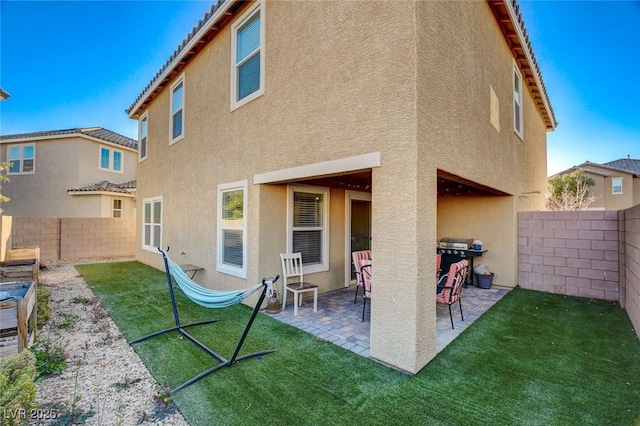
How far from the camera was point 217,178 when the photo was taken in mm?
7504

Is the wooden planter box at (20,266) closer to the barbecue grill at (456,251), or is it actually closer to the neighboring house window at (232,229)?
the neighboring house window at (232,229)

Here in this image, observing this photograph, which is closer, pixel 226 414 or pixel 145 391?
pixel 226 414

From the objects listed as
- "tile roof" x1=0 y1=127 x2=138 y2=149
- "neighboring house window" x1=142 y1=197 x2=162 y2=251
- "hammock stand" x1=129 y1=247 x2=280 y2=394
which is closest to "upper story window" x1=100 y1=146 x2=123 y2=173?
"tile roof" x1=0 y1=127 x2=138 y2=149

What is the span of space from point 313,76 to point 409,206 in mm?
2954

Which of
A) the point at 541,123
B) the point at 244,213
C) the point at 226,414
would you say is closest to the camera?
the point at 226,414

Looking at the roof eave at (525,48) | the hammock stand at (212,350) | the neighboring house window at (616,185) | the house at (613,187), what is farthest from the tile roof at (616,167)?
the hammock stand at (212,350)

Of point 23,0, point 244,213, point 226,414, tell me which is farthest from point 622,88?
point 23,0

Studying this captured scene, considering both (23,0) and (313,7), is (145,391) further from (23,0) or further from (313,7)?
(23,0)

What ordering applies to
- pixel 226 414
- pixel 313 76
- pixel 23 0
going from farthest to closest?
pixel 23 0
pixel 313 76
pixel 226 414

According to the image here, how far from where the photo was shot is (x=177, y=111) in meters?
9.91

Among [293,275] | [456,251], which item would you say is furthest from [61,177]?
[456,251]

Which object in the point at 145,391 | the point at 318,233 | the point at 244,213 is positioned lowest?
the point at 145,391

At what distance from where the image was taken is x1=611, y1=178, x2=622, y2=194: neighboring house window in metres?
24.9

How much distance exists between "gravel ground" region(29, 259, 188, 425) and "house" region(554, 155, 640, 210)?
3224 centimetres
